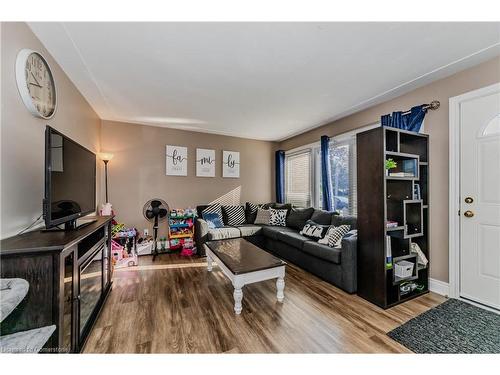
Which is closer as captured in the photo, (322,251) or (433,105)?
(433,105)

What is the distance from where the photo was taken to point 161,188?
13.6ft

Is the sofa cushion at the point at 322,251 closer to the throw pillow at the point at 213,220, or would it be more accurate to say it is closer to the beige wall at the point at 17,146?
the throw pillow at the point at 213,220

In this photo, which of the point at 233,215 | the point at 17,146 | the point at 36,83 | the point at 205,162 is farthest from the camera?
the point at 205,162

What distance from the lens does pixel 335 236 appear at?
266 cm

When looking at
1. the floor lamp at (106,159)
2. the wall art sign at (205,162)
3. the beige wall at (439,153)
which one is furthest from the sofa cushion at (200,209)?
the beige wall at (439,153)

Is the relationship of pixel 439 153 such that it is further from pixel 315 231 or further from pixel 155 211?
pixel 155 211

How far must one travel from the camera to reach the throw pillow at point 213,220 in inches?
152

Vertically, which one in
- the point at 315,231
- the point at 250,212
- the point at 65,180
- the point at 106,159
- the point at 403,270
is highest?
the point at 106,159

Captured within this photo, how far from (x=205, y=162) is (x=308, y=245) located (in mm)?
2785

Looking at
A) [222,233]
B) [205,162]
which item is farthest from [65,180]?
[205,162]

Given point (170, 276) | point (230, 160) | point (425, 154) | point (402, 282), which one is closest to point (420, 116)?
point (425, 154)

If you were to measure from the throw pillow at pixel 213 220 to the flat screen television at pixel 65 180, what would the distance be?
204 centimetres

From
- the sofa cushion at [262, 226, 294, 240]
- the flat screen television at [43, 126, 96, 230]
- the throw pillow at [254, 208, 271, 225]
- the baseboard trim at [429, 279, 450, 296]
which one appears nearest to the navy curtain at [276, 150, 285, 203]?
the throw pillow at [254, 208, 271, 225]

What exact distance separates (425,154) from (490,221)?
88cm
